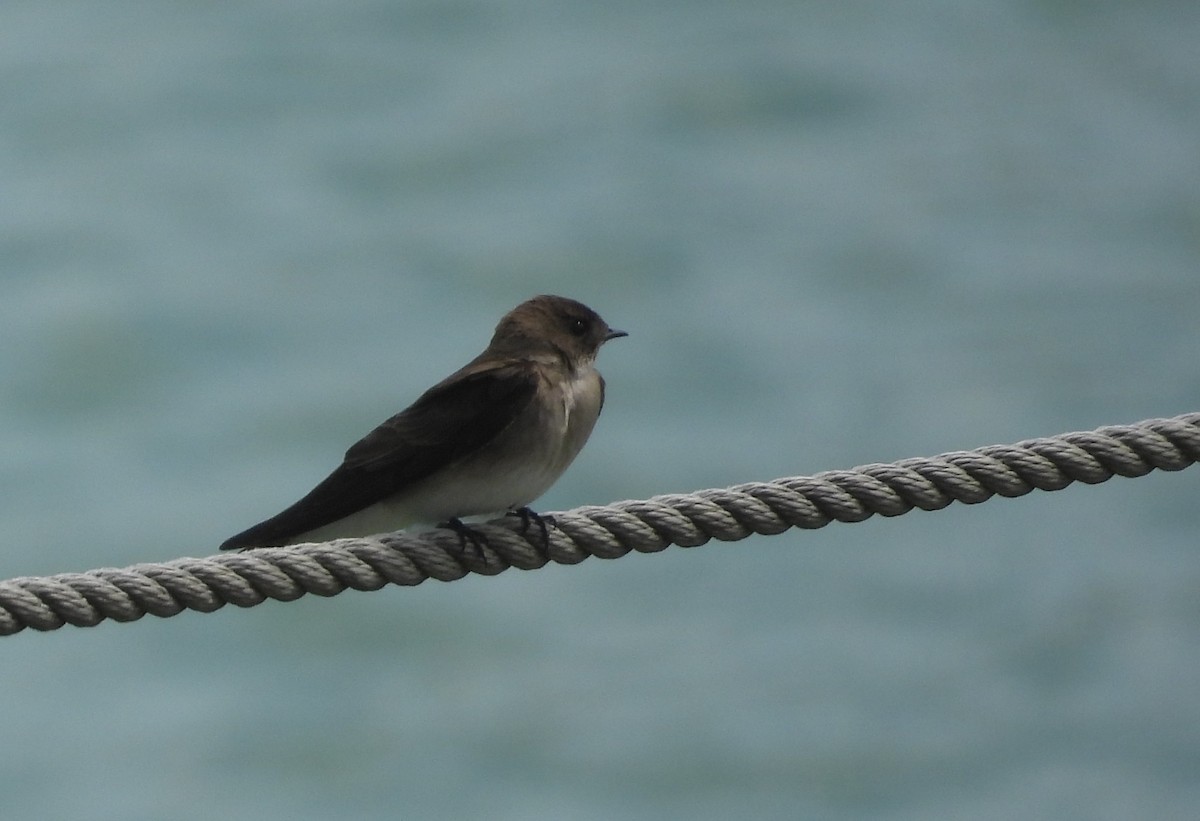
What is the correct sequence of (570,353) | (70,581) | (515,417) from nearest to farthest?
1. (70,581)
2. (515,417)
3. (570,353)

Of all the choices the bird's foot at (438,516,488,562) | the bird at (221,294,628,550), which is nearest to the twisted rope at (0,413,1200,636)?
the bird's foot at (438,516,488,562)

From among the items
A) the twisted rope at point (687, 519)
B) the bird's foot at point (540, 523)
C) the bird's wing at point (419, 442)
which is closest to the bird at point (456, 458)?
the bird's wing at point (419, 442)

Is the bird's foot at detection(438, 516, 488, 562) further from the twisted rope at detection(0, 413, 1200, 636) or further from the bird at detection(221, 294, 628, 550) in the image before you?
the bird at detection(221, 294, 628, 550)

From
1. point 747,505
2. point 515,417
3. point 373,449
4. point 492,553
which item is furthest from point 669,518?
point 373,449

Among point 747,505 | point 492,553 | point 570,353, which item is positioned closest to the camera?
point 747,505

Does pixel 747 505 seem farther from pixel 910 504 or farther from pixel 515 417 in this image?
pixel 515 417

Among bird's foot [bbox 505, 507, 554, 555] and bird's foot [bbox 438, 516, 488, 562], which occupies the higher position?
bird's foot [bbox 505, 507, 554, 555]

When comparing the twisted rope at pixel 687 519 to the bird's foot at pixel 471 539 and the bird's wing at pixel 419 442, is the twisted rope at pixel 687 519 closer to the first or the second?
the bird's foot at pixel 471 539
